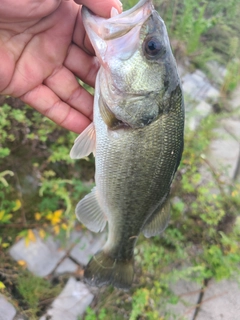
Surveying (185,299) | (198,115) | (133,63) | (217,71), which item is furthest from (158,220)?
(217,71)

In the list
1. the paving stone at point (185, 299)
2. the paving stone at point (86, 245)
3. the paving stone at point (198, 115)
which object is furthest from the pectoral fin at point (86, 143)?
the paving stone at point (198, 115)

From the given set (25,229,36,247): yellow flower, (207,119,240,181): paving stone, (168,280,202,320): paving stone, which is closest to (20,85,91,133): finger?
(25,229,36,247): yellow flower

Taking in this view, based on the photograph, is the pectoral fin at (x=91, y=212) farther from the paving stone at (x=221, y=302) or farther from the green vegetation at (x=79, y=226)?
the paving stone at (x=221, y=302)

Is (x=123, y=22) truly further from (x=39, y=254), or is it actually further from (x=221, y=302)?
(x=221, y=302)

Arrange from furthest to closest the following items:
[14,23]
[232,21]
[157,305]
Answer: [232,21] → [157,305] → [14,23]

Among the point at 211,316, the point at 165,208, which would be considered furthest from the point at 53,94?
the point at 211,316

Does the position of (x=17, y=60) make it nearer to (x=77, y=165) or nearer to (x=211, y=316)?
(x=77, y=165)
